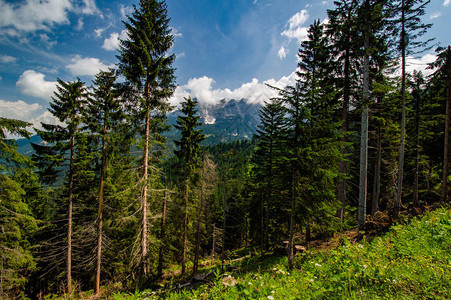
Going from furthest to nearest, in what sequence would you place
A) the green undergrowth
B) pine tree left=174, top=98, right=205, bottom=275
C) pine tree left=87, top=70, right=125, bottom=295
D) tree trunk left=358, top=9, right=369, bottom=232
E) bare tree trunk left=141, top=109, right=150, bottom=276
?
pine tree left=174, top=98, right=205, bottom=275 < pine tree left=87, top=70, right=125, bottom=295 < bare tree trunk left=141, top=109, right=150, bottom=276 < tree trunk left=358, top=9, right=369, bottom=232 < the green undergrowth

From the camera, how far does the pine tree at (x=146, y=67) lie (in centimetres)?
997

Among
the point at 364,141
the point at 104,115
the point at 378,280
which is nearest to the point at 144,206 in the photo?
the point at 104,115

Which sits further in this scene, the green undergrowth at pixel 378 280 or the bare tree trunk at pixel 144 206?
the bare tree trunk at pixel 144 206

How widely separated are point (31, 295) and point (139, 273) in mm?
23699

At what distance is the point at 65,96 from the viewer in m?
11.5

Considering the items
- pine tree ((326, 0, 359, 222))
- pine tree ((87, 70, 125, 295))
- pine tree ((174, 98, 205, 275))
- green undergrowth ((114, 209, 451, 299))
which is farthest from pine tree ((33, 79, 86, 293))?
pine tree ((326, 0, 359, 222))

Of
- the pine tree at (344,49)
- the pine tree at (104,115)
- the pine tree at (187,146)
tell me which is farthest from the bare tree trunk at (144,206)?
the pine tree at (344,49)

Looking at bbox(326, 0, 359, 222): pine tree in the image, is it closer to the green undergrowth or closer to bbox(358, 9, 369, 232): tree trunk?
bbox(358, 9, 369, 232): tree trunk

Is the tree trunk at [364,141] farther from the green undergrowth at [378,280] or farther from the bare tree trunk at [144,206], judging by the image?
the bare tree trunk at [144,206]

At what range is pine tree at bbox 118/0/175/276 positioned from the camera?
9.97 meters

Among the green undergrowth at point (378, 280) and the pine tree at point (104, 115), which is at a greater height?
the pine tree at point (104, 115)

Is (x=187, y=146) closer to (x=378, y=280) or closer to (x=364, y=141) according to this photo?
(x=364, y=141)

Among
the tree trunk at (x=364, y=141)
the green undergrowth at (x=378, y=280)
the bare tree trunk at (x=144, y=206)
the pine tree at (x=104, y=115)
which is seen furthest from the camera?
the pine tree at (x=104, y=115)

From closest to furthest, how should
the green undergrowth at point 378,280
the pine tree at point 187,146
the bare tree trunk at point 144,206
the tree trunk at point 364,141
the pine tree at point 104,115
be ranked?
the green undergrowth at point 378,280
the tree trunk at point 364,141
the bare tree trunk at point 144,206
the pine tree at point 104,115
the pine tree at point 187,146
